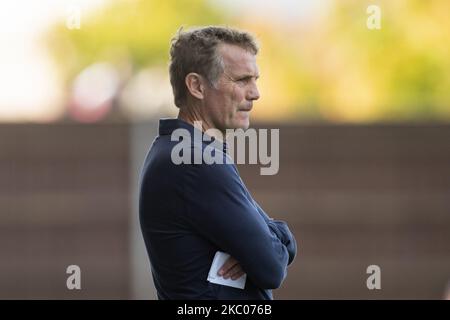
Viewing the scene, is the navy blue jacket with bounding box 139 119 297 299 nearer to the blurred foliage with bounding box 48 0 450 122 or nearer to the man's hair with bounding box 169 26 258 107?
the man's hair with bounding box 169 26 258 107

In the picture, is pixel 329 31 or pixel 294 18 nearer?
pixel 329 31

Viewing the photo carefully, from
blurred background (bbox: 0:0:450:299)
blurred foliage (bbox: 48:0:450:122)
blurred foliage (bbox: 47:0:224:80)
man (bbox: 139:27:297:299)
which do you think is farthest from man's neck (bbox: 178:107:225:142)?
blurred foliage (bbox: 47:0:224:80)

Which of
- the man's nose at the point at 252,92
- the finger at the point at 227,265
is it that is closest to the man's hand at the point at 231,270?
the finger at the point at 227,265

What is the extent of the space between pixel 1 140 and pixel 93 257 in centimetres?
113

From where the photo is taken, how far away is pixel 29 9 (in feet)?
36.3

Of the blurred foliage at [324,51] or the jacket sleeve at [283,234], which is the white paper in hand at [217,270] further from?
the blurred foliage at [324,51]

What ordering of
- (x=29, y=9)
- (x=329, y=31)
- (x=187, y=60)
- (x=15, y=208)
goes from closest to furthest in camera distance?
(x=187, y=60) → (x=15, y=208) → (x=29, y=9) → (x=329, y=31)

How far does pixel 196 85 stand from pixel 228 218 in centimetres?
45

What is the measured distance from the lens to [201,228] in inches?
109

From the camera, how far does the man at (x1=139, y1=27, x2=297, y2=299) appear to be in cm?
278

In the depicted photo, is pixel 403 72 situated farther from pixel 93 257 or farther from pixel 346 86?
pixel 93 257

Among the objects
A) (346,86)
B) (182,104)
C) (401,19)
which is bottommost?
(182,104)

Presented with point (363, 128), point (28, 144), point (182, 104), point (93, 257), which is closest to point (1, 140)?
point (28, 144)

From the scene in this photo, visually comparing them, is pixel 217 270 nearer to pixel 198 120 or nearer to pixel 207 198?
pixel 207 198
